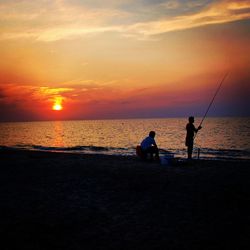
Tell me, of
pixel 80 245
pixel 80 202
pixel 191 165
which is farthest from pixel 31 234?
pixel 191 165

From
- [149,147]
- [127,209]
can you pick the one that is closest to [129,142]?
[149,147]

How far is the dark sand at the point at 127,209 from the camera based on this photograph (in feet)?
18.0

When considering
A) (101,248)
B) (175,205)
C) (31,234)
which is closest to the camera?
(101,248)

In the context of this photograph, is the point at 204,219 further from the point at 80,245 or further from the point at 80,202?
the point at 80,202

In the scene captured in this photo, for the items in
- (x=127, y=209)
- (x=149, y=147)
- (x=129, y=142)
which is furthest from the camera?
(x=129, y=142)

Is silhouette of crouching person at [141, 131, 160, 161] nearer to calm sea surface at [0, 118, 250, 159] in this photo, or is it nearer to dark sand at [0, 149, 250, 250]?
dark sand at [0, 149, 250, 250]

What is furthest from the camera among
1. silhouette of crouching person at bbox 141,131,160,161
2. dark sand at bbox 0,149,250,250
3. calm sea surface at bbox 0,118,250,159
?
calm sea surface at bbox 0,118,250,159

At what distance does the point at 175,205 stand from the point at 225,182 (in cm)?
334

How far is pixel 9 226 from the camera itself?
20.4 ft

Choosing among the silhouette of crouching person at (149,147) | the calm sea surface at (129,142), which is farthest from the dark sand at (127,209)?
the calm sea surface at (129,142)

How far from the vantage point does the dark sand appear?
549cm

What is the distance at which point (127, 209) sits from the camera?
291 inches

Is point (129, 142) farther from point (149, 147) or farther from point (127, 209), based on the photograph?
point (127, 209)

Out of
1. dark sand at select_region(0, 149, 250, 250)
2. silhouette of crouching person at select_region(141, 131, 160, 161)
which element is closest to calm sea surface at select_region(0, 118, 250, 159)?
silhouette of crouching person at select_region(141, 131, 160, 161)
